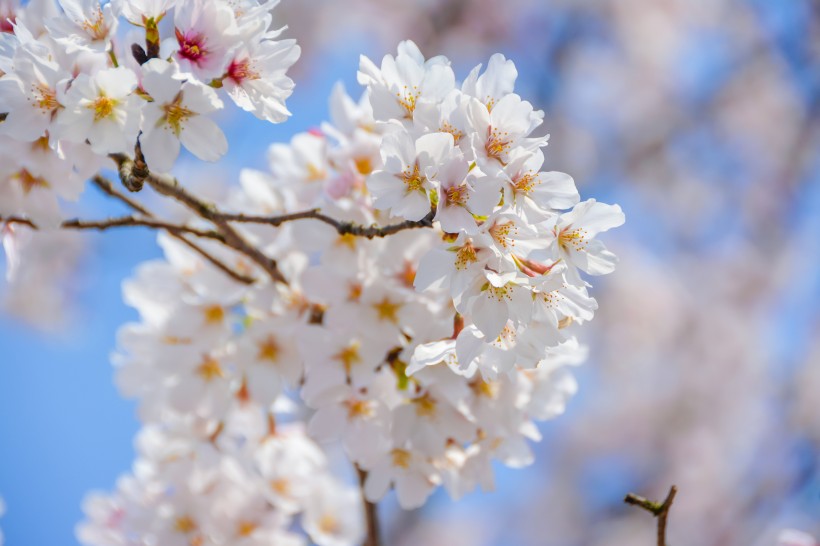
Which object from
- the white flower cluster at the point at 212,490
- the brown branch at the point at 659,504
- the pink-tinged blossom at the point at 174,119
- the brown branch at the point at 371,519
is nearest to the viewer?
the pink-tinged blossom at the point at 174,119

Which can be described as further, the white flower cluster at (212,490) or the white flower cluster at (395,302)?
the white flower cluster at (212,490)

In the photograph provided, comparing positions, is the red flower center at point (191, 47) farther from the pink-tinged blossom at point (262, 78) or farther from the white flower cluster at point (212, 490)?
the white flower cluster at point (212, 490)

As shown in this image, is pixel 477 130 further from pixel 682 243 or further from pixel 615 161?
pixel 682 243

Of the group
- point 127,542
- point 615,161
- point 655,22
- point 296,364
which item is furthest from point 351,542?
point 655,22

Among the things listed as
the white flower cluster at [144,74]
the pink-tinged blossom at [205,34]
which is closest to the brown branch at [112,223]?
the white flower cluster at [144,74]

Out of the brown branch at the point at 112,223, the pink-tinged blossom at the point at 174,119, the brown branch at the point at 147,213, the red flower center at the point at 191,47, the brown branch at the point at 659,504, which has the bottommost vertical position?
the brown branch at the point at 659,504

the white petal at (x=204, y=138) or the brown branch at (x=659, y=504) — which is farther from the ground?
the white petal at (x=204, y=138)

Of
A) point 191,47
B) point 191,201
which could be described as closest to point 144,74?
point 191,47
